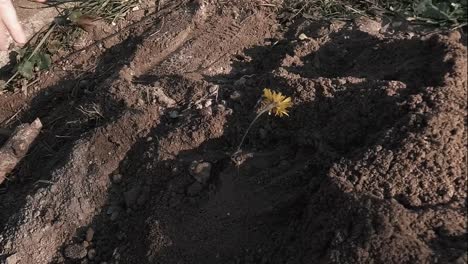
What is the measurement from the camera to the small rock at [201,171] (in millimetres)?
2334

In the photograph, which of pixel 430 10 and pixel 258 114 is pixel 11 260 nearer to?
pixel 258 114

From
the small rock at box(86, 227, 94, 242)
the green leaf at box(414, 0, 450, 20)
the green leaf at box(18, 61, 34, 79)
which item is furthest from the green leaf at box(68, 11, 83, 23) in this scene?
the green leaf at box(414, 0, 450, 20)

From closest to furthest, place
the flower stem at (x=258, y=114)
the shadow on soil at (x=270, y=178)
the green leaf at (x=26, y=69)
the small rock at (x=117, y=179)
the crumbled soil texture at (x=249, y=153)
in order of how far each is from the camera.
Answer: the crumbled soil texture at (x=249, y=153) → the shadow on soil at (x=270, y=178) → the flower stem at (x=258, y=114) → the small rock at (x=117, y=179) → the green leaf at (x=26, y=69)

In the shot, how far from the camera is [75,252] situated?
7.98 ft

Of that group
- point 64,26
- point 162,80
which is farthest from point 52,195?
point 64,26

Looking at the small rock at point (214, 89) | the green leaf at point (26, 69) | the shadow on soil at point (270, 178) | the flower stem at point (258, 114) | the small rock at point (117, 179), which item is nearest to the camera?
the shadow on soil at point (270, 178)

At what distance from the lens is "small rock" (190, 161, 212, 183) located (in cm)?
233

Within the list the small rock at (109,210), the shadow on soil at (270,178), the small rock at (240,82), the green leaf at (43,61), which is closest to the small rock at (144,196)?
the shadow on soil at (270,178)

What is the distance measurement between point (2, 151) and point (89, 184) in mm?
727

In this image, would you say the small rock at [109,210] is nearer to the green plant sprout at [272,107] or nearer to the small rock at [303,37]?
the green plant sprout at [272,107]

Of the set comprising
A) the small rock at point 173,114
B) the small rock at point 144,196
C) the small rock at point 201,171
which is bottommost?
the small rock at point 144,196

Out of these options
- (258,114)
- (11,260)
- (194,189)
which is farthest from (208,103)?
(11,260)

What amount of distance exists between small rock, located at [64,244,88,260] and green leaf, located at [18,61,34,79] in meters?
1.46

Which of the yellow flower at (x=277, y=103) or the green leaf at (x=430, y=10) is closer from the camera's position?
the yellow flower at (x=277, y=103)
